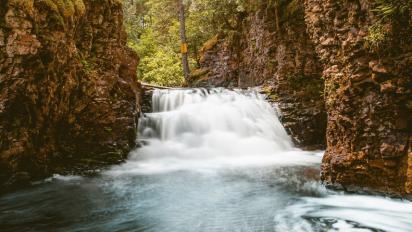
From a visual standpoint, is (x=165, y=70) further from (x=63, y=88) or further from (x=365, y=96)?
(x=365, y=96)

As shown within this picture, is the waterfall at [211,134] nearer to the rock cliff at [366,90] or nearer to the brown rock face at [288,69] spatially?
the brown rock face at [288,69]

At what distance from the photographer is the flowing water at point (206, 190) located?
5379 millimetres

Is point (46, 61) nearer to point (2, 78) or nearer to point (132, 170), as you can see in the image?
point (2, 78)

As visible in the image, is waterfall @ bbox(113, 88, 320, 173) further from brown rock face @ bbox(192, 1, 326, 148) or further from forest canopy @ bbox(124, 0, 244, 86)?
forest canopy @ bbox(124, 0, 244, 86)

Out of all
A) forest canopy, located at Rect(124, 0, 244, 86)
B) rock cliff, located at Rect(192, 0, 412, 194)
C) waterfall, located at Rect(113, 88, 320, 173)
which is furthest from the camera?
forest canopy, located at Rect(124, 0, 244, 86)

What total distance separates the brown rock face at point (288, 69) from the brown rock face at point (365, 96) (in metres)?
4.71

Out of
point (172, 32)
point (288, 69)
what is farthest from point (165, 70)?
point (288, 69)

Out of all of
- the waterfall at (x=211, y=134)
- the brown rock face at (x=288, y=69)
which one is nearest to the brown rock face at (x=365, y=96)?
the waterfall at (x=211, y=134)

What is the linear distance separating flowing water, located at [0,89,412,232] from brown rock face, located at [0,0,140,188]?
26.2 inches

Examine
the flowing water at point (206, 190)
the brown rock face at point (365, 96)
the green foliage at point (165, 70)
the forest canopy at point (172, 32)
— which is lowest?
the flowing water at point (206, 190)

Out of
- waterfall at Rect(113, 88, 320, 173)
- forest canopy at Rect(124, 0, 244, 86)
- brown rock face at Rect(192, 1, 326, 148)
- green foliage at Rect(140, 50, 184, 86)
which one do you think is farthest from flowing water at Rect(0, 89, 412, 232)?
green foliage at Rect(140, 50, 184, 86)

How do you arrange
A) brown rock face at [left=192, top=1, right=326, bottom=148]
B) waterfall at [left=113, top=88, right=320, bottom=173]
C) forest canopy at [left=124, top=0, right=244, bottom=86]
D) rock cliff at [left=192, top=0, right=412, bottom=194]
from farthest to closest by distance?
1. forest canopy at [left=124, top=0, right=244, bottom=86]
2. brown rock face at [left=192, top=1, right=326, bottom=148]
3. waterfall at [left=113, top=88, right=320, bottom=173]
4. rock cliff at [left=192, top=0, right=412, bottom=194]

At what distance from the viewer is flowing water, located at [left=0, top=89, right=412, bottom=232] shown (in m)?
5.38

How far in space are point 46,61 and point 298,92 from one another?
7.98 meters
